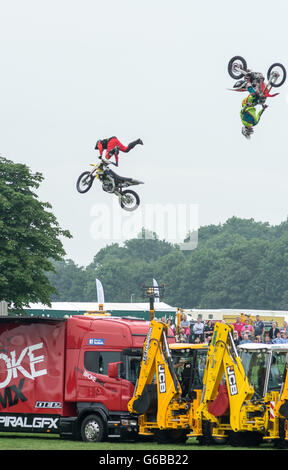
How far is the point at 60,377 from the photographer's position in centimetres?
2520

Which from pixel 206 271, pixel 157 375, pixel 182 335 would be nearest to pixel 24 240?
pixel 182 335

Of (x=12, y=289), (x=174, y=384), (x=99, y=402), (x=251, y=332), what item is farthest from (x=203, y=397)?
(x=12, y=289)

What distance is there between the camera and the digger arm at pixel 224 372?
22547 mm

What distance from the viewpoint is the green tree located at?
46769 millimetres

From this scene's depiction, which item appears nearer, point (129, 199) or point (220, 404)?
→ point (220, 404)

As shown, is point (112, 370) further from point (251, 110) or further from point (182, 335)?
→ point (182, 335)

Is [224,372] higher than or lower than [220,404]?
higher

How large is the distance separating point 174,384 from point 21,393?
160 inches

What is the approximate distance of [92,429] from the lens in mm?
24406

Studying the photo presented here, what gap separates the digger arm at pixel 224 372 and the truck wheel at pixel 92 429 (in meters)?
2.61

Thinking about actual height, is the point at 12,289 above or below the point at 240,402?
above

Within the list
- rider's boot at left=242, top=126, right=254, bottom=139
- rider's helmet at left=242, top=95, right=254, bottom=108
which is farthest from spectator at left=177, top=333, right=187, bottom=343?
rider's helmet at left=242, top=95, right=254, bottom=108

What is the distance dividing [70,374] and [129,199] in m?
4.88

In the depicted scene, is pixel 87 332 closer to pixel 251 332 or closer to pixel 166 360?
pixel 166 360
